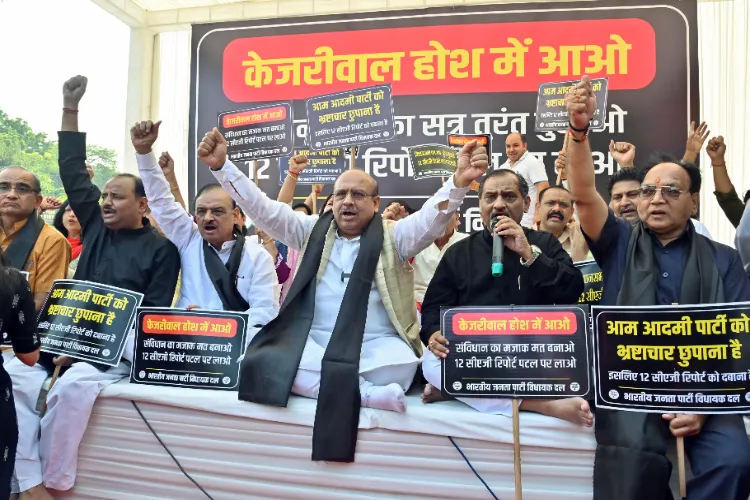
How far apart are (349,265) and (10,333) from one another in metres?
1.41

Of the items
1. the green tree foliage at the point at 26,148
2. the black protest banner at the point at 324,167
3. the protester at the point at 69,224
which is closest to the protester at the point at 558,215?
the black protest banner at the point at 324,167

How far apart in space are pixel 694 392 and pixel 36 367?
9.10ft

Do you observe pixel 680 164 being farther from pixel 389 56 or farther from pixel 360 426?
pixel 389 56

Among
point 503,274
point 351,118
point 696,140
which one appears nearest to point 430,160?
point 351,118

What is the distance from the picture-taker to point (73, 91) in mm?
3258

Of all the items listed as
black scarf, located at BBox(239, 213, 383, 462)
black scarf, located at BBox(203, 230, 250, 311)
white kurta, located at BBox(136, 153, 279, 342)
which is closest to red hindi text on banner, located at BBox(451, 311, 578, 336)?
black scarf, located at BBox(239, 213, 383, 462)

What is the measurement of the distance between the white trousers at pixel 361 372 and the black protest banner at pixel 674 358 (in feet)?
2.88

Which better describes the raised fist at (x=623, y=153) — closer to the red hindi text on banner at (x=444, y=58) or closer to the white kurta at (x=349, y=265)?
the white kurta at (x=349, y=265)

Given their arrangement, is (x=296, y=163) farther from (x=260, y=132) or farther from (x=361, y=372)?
(x=361, y=372)

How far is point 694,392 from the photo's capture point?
6.27 ft

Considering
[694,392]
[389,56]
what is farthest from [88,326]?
[389,56]

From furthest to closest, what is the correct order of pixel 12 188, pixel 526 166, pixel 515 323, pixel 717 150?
1. pixel 526 166
2. pixel 717 150
3. pixel 12 188
4. pixel 515 323

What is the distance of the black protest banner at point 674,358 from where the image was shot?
1.87 meters

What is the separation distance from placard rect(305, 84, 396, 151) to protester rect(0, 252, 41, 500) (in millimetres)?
2622
